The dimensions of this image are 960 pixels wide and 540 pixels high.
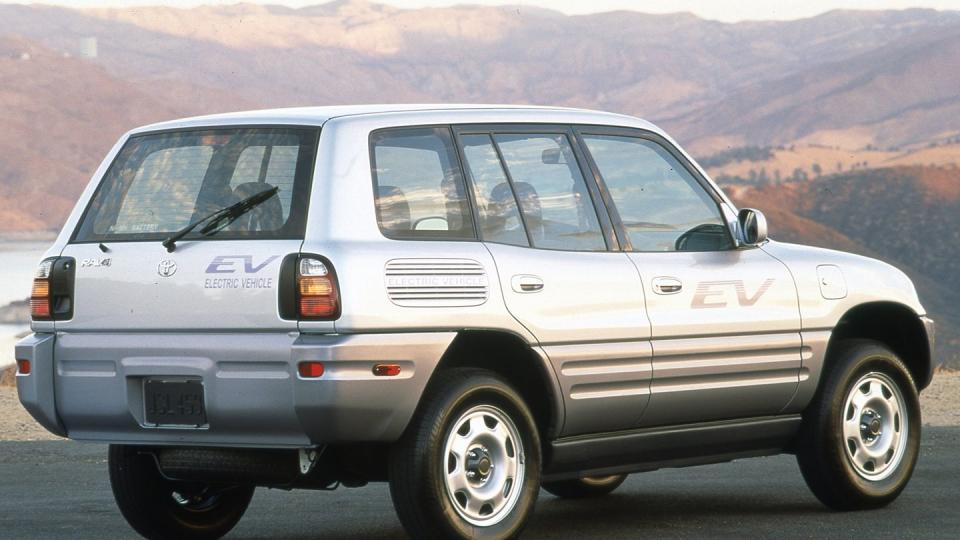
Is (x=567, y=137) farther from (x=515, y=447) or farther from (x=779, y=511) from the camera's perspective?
(x=779, y=511)

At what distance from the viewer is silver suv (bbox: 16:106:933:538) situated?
6.44 metres

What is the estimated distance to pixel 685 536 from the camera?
7.58 m

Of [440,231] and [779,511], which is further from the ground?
[440,231]

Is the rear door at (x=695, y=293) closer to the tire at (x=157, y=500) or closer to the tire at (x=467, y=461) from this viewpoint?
the tire at (x=467, y=461)

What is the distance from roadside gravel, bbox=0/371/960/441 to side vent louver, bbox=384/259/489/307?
8.80 metres

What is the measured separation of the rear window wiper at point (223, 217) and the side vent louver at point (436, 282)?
585 mm

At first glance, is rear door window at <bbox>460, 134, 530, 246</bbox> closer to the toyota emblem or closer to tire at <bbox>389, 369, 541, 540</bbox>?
tire at <bbox>389, 369, 541, 540</bbox>

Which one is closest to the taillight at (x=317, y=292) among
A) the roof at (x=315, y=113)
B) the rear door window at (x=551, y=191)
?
the roof at (x=315, y=113)

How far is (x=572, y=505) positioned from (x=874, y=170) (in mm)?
181133

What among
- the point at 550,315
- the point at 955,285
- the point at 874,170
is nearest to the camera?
the point at 550,315

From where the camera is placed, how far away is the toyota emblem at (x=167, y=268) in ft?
22.0

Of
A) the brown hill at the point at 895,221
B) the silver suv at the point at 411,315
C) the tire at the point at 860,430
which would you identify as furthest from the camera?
the brown hill at the point at 895,221

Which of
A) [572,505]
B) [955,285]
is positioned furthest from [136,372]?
[955,285]

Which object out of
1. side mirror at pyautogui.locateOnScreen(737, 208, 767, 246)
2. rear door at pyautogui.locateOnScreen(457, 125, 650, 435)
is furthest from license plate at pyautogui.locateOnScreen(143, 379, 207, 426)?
side mirror at pyautogui.locateOnScreen(737, 208, 767, 246)
